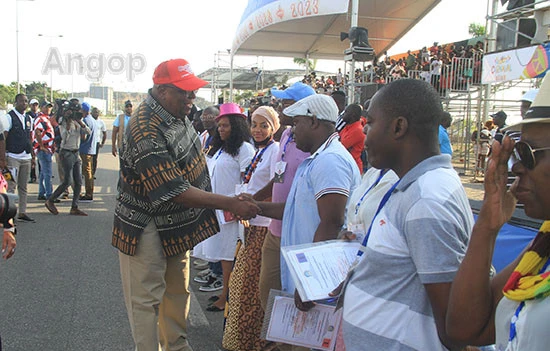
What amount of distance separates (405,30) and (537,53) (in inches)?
352

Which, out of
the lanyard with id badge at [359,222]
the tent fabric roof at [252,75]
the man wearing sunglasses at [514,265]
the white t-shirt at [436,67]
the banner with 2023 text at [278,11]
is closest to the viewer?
the man wearing sunglasses at [514,265]

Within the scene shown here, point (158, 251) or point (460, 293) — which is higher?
point (460, 293)

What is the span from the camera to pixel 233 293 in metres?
3.69

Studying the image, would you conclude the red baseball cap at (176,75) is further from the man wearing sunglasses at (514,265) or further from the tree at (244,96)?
the tree at (244,96)

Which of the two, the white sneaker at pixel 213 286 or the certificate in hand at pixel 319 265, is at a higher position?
the certificate in hand at pixel 319 265

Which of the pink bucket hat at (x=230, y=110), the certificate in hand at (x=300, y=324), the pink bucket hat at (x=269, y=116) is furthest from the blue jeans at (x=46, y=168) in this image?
the certificate in hand at (x=300, y=324)

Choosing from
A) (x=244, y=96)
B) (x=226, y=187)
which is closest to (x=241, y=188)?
(x=226, y=187)

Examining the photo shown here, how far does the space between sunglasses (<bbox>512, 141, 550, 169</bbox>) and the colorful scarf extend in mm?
180

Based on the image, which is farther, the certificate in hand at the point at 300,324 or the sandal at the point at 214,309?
the sandal at the point at 214,309

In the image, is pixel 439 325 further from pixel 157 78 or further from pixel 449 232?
pixel 157 78

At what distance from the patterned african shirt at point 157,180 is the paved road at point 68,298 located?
126 cm

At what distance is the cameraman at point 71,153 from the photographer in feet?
27.4

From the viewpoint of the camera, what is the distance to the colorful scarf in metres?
1.13

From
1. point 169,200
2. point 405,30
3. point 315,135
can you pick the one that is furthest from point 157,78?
point 405,30
